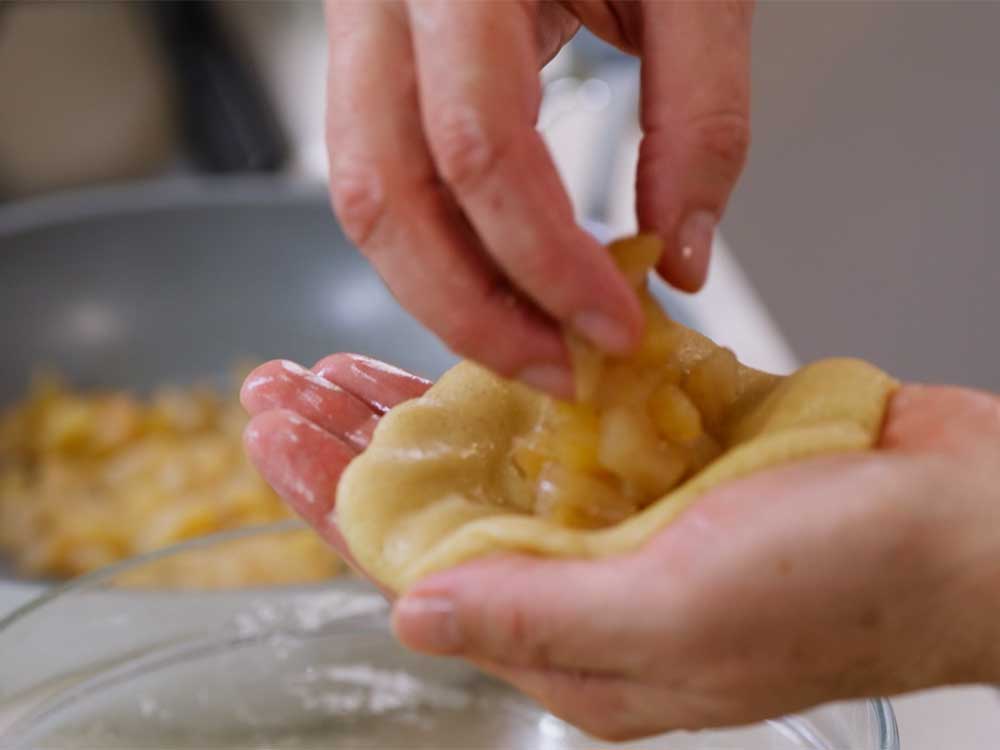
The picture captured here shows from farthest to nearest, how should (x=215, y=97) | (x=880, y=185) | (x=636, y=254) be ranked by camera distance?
(x=215, y=97) → (x=880, y=185) → (x=636, y=254)

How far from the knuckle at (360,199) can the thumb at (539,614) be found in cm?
16

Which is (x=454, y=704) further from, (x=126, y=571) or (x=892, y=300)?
(x=892, y=300)

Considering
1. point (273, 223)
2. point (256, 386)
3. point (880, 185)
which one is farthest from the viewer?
point (880, 185)

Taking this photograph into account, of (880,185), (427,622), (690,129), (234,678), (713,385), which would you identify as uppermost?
(880,185)

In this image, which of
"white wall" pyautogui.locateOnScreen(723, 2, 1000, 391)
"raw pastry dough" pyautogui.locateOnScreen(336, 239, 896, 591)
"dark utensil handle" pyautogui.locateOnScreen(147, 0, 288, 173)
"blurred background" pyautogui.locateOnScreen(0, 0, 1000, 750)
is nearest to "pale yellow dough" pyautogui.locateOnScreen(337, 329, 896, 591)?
"raw pastry dough" pyautogui.locateOnScreen(336, 239, 896, 591)

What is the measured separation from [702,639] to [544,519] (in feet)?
0.50

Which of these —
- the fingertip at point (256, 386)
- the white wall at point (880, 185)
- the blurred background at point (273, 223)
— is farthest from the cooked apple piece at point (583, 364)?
the white wall at point (880, 185)

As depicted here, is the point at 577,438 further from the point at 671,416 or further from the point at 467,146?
the point at 467,146

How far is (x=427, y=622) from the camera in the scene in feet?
1.72

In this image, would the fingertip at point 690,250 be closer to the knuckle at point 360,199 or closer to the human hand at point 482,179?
the human hand at point 482,179

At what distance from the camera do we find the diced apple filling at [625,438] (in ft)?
2.09

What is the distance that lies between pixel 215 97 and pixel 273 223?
0.64 meters

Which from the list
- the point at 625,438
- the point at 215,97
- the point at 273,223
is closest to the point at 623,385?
the point at 625,438

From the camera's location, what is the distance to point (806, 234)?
80.0 inches
